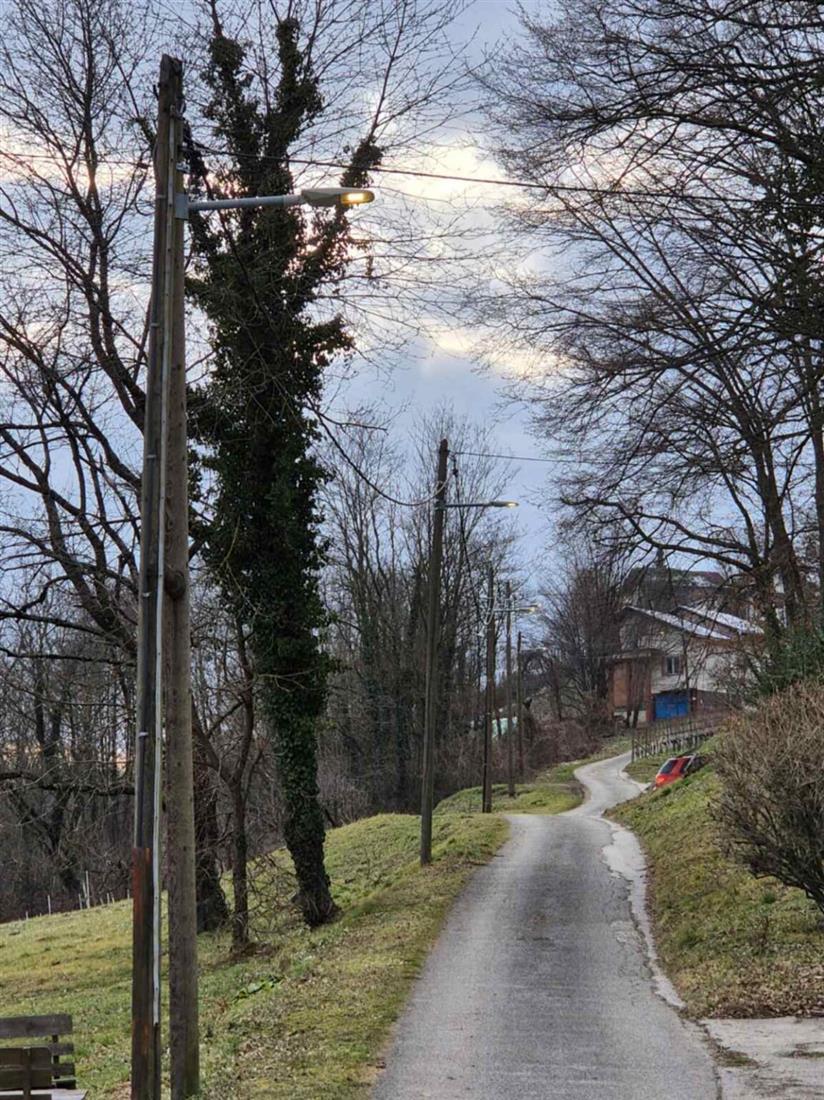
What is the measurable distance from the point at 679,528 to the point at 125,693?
12099mm

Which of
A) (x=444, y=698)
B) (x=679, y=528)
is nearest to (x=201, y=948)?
(x=679, y=528)

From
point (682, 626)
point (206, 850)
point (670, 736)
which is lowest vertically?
point (206, 850)

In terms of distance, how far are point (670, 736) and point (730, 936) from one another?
51.6m

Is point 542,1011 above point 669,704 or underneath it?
underneath

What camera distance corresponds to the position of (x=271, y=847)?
26469mm

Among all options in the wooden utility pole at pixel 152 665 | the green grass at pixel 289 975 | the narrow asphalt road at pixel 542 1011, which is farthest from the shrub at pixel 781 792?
the wooden utility pole at pixel 152 665

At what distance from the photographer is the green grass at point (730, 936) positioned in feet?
41.8

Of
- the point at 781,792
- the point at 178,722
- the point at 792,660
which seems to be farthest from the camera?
the point at 792,660

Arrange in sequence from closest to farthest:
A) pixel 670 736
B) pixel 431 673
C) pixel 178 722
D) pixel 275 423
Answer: pixel 178 722 → pixel 275 423 → pixel 431 673 → pixel 670 736

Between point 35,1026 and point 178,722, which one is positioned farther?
point 35,1026

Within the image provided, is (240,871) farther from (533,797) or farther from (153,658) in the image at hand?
(533,797)

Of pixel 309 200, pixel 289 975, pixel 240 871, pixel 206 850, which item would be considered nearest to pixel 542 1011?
pixel 289 975

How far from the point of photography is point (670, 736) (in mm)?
66438

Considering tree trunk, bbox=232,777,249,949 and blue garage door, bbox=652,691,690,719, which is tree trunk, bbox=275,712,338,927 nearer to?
tree trunk, bbox=232,777,249,949
